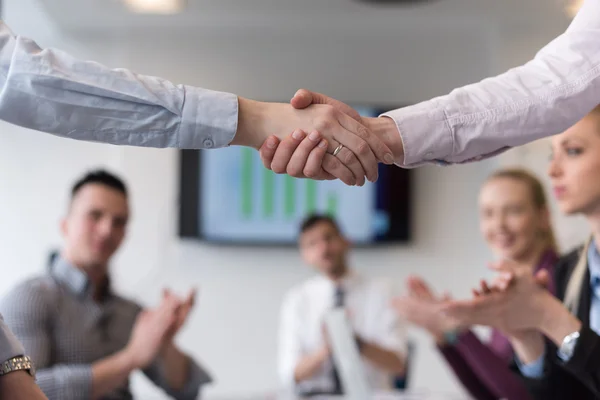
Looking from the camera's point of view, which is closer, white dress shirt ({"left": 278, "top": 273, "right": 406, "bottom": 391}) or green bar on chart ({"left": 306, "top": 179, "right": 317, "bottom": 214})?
white dress shirt ({"left": 278, "top": 273, "right": 406, "bottom": 391})

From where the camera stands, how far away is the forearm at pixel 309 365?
3043mm

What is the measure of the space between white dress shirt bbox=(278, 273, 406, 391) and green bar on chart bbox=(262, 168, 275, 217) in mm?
579

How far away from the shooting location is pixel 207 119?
1269 millimetres

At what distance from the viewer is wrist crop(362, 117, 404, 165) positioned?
140 centimetres

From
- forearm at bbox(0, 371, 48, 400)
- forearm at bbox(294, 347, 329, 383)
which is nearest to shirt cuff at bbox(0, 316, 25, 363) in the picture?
forearm at bbox(0, 371, 48, 400)

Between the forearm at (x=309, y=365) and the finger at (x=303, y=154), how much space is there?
1763mm

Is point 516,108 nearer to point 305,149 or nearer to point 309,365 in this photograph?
point 305,149

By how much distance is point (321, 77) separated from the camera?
4211 mm

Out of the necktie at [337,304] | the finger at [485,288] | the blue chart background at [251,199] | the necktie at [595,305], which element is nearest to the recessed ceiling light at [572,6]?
the blue chart background at [251,199]

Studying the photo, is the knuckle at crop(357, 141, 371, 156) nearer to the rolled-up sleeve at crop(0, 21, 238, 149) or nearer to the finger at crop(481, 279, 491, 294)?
the rolled-up sleeve at crop(0, 21, 238, 149)

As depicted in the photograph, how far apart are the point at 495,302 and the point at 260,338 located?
2.78 meters

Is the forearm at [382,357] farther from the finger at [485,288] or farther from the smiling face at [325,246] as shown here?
the finger at [485,288]

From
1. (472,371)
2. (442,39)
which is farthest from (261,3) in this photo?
(472,371)

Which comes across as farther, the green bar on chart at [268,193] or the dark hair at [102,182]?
the green bar on chart at [268,193]
